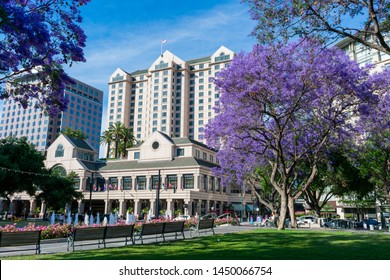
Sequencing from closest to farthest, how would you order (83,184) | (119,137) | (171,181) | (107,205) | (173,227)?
(173,227)
(171,181)
(107,205)
(83,184)
(119,137)

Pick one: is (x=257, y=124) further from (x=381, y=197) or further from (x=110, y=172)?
(x=110, y=172)

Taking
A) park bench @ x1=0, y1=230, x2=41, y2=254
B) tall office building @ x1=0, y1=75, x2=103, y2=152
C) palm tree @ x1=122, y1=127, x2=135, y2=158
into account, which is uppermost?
tall office building @ x1=0, y1=75, x2=103, y2=152

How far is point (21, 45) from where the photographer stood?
1106cm

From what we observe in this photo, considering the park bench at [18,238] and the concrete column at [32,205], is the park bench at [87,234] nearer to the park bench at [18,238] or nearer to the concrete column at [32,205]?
the park bench at [18,238]

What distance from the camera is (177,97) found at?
111750 mm

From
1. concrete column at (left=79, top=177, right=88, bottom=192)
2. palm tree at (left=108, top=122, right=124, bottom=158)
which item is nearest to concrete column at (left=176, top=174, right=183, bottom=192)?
concrete column at (left=79, top=177, right=88, bottom=192)

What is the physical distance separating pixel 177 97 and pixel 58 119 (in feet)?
142

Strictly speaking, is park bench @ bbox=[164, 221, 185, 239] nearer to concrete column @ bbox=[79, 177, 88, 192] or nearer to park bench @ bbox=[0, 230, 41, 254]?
park bench @ bbox=[0, 230, 41, 254]

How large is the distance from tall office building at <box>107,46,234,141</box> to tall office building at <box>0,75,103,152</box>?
649 inches

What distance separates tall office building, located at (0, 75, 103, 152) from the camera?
116125mm

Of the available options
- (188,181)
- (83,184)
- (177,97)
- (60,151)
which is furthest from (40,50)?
(177,97)

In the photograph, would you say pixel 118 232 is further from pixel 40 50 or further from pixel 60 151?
pixel 60 151

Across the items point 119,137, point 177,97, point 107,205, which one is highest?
point 177,97

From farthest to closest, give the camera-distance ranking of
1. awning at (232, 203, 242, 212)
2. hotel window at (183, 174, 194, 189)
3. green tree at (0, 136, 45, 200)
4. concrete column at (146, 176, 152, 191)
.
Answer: awning at (232, 203, 242, 212), concrete column at (146, 176, 152, 191), hotel window at (183, 174, 194, 189), green tree at (0, 136, 45, 200)
